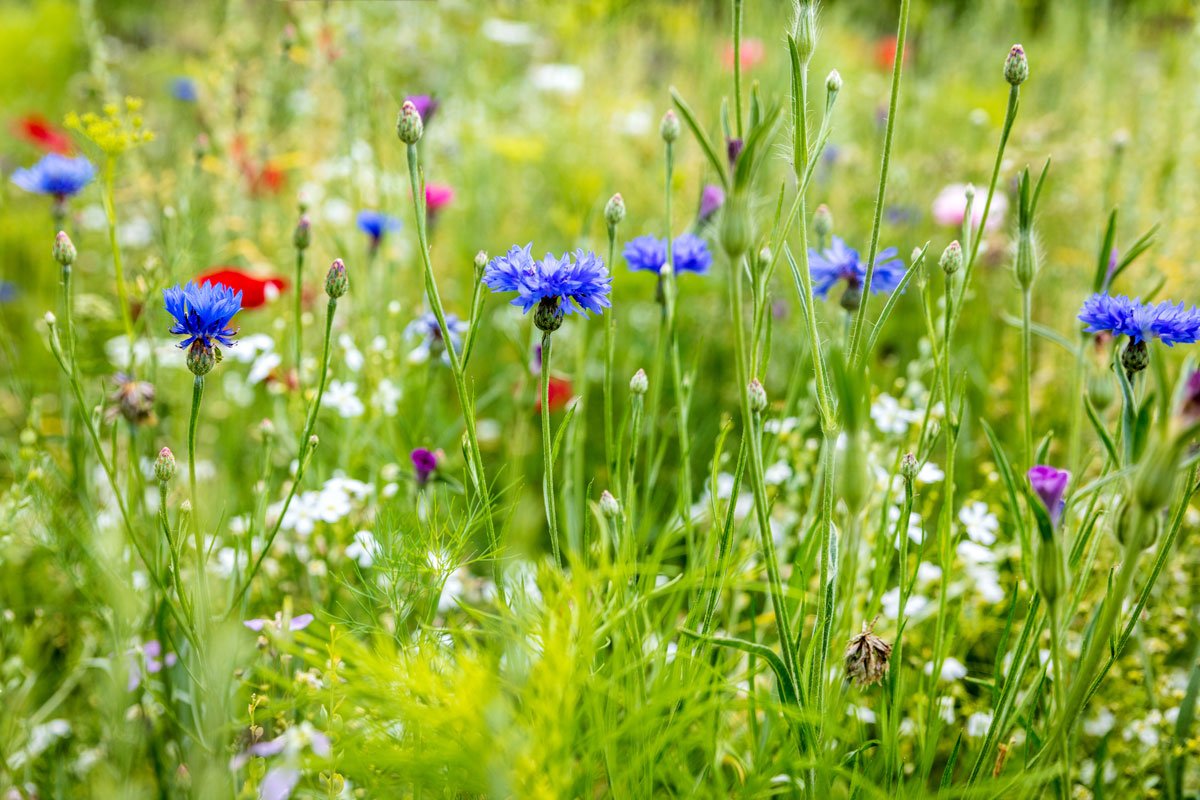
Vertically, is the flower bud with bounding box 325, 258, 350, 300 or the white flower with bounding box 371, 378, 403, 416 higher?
the flower bud with bounding box 325, 258, 350, 300

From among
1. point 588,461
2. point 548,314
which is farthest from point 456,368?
point 588,461

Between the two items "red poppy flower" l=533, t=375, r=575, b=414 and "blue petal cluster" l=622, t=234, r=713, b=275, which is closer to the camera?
"blue petal cluster" l=622, t=234, r=713, b=275

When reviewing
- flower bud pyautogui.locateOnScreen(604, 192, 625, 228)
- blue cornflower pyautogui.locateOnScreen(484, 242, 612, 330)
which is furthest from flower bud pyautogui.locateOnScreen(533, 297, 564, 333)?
flower bud pyautogui.locateOnScreen(604, 192, 625, 228)

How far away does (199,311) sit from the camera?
0.68m

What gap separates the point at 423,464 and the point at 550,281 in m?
0.28

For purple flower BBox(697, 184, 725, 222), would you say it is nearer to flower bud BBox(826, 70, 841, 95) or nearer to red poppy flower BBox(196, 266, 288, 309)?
flower bud BBox(826, 70, 841, 95)

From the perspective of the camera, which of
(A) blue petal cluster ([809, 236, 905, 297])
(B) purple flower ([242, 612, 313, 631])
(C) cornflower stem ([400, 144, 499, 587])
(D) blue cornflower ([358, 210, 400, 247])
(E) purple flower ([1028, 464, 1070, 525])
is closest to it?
(E) purple flower ([1028, 464, 1070, 525])

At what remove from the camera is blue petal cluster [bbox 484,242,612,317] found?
660mm

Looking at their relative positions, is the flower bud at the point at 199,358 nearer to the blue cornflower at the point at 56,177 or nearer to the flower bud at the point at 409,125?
the flower bud at the point at 409,125

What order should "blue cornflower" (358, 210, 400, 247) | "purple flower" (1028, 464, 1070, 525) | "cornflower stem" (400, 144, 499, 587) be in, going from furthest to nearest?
1. "blue cornflower" (358, 210, 400, 247)
2. "cornflower stem" (400, 144, 499, 587)
3. "purple flower" (1028, 464, 1070, 525)

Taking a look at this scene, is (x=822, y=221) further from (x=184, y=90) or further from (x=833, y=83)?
(x=184, y=90)

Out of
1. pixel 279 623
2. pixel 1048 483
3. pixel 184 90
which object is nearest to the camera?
pixel 1048 483

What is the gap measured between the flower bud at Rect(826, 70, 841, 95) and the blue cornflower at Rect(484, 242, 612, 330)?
0.70ft

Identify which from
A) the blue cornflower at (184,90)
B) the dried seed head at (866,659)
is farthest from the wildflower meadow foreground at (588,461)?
the blue cornflower at (184,90)
